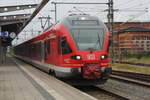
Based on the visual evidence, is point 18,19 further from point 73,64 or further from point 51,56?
point 73,64

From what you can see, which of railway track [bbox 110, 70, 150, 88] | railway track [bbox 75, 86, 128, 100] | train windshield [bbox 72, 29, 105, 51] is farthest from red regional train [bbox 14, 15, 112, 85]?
railway track [bbox 110, 70, 150, 88]

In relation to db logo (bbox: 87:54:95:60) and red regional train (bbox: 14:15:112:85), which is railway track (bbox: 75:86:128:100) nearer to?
red regional train (bbox: 14:15:112:85)

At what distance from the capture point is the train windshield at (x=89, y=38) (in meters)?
14.5

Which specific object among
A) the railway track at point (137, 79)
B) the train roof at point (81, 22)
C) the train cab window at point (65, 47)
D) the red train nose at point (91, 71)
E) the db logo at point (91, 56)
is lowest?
the railway track at point (137, 79)

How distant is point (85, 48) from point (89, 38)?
1.87 ft

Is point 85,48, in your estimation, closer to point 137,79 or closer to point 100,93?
point 100,93

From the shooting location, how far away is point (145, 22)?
86688 mm

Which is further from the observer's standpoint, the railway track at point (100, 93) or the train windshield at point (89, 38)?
the train windshield at point (89, 38)

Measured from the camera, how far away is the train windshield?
47.4 ft

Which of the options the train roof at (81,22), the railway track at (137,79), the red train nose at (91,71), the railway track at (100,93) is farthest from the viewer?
the railway track at (137,79)

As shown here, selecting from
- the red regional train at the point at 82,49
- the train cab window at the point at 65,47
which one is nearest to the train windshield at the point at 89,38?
the red regional train at the point at 82,49

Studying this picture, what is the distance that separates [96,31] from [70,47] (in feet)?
4.64

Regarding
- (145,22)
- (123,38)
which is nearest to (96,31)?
(123,38)

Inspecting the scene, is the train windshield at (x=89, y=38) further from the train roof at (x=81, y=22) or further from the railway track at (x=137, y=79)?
the railway track at (x=137, y=79)
